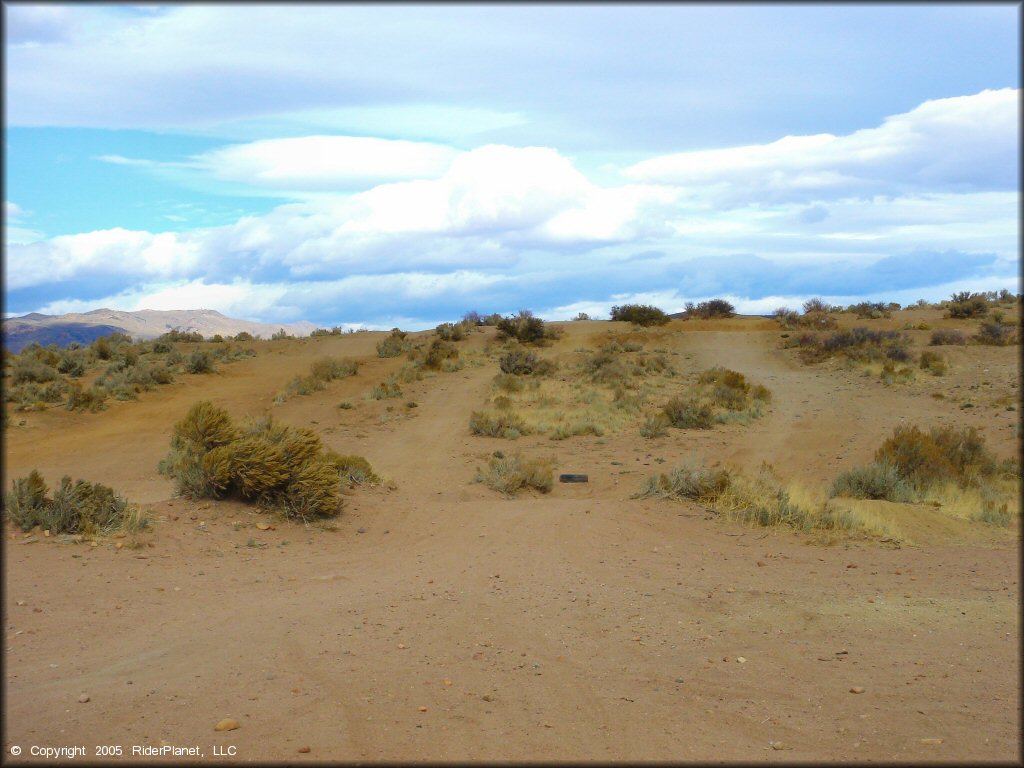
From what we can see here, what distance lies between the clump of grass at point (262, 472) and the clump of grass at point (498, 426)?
9300 mm

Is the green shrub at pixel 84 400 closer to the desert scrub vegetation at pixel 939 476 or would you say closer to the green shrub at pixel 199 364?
the green shrub at pixel 199 364

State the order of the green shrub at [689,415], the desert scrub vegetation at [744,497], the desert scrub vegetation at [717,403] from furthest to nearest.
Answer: the desert scrub vegetation at [717,403] → the green shrub at [689,415] → the desert scrub vegetation at [744,497]

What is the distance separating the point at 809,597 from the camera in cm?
987

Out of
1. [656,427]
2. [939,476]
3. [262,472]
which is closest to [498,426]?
[656,427]

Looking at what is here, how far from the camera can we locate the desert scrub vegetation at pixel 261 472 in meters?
13.1

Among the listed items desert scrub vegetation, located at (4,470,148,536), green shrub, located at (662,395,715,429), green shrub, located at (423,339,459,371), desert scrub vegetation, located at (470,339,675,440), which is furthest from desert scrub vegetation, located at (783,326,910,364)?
desert scrub vegetation, located at (4,470,148,536)

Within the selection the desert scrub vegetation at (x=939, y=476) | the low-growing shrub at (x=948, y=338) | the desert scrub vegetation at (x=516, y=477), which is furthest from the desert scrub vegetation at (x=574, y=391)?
the low-growing shrub at (x=948, y=338)

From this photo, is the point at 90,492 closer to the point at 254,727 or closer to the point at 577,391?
the point at 254,727

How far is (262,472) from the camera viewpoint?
43.0ft

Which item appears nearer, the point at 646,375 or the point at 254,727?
the point at 254,727

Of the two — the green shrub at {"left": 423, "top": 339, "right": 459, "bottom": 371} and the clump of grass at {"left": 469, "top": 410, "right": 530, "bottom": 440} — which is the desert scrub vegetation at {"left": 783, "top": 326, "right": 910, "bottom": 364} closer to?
the green shrub at {"left": 423, "top": 339, "right": 459, "bottom": 371}

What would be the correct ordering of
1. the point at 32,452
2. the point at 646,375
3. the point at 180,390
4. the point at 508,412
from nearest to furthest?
the point at 32,452 → the point at 508,412 → the point at 180,390 → the point at 646,375

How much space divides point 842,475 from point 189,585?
11505 millimetres

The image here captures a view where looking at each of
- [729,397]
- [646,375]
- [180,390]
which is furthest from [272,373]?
[729,397]
